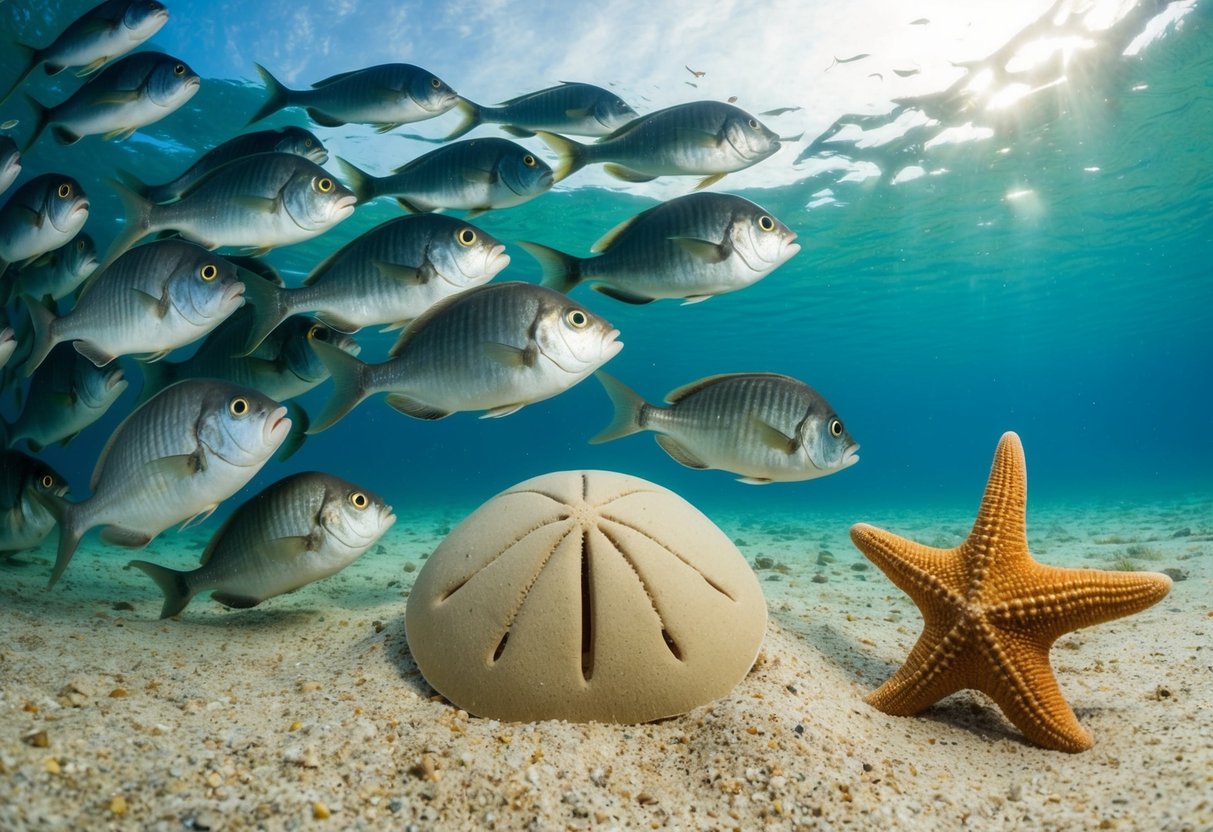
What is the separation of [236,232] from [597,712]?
3718mm

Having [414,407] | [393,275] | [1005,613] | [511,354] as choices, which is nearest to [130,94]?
[393,275]

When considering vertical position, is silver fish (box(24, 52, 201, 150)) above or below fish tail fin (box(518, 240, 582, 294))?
above

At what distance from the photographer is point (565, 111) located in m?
5.22

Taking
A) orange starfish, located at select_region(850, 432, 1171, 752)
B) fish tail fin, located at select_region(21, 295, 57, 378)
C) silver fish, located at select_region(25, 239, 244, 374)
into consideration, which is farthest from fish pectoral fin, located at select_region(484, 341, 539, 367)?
fish tail fin, located at select_region(21, 295, 57, 378)

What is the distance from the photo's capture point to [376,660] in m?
3.72

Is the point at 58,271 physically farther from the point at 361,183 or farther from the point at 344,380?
the point at 344,380

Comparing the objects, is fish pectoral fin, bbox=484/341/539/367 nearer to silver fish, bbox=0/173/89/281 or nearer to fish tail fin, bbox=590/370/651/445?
fish tail fin, bbox=590/370/651/445

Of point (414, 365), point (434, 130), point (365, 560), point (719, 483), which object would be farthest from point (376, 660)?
point (719, 483)

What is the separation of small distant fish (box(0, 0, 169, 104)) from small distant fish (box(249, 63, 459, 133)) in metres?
0.79

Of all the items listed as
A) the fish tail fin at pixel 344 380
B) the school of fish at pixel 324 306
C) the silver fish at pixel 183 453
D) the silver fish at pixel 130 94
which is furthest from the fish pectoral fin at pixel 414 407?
the silver fish at pixel 130 94

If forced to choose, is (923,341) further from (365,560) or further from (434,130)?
(365,560)

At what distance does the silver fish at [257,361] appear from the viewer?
5.00m

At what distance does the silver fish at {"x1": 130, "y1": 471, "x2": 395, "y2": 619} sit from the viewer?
165 inches

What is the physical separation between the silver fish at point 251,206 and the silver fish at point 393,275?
0.34 meters
